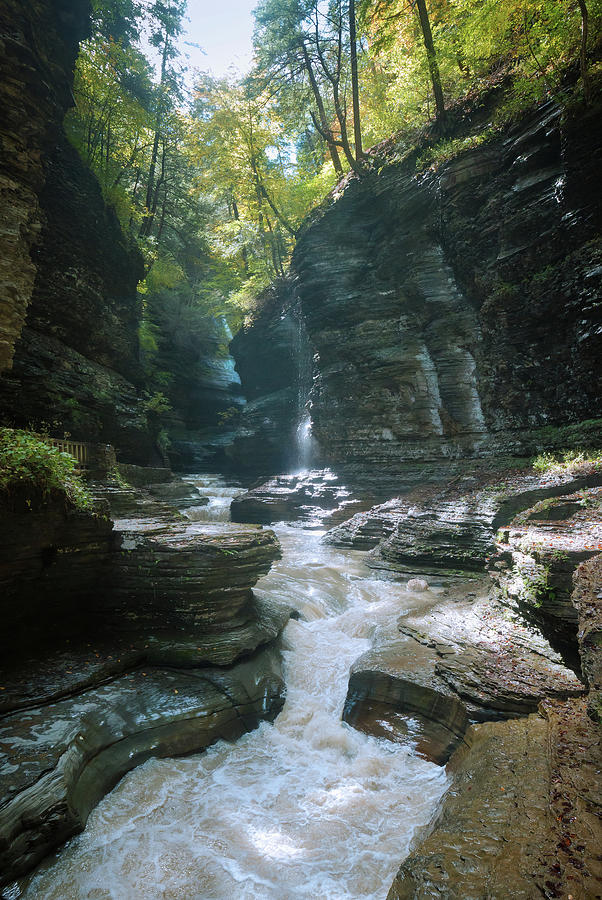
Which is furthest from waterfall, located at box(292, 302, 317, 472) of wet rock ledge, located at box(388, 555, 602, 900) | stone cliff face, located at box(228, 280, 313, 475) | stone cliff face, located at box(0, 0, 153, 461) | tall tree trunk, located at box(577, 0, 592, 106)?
wet rock ledge, located at box(388, 555, 602, 900)

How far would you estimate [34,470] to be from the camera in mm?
5504

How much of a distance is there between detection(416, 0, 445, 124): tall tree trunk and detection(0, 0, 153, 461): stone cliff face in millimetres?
11824

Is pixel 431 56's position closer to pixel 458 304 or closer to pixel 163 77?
pixel 458 304

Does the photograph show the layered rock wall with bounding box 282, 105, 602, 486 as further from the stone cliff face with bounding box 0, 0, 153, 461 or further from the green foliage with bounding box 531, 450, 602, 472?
the stone cliff face with bounding box 0, 0, 153, 461

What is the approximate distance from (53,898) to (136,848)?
0.67 meters

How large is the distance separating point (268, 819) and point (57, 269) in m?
17.0

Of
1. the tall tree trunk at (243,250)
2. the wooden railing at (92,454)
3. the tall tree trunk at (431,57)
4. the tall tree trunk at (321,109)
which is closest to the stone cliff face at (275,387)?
the tall tree trunk at (243,250)

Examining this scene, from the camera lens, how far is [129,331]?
18.0 metres

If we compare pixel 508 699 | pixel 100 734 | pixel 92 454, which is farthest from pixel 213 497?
pixel 508 699

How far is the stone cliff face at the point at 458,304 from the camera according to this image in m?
11.1

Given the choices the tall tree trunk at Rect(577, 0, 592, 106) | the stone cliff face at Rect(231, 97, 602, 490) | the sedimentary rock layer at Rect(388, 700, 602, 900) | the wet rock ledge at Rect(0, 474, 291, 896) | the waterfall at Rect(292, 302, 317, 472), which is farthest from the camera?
the waterfall at Rect(292, 302, 317, 472)

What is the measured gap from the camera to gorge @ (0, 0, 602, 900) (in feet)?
11.8

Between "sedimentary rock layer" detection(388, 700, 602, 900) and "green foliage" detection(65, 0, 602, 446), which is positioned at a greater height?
"green foliage" detection(65, 0, 602, 446)

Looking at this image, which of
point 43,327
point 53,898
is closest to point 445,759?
point 53,898
